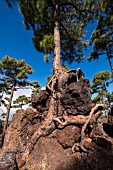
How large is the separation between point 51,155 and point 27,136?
1518 millimetres

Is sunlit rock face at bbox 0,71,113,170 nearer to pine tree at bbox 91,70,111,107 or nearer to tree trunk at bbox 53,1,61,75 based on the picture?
tree trunk at bbox 53,1,61,75

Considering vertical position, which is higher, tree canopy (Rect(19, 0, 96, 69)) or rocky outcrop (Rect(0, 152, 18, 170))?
tree canopy (Rect(19, 0, 96, 69))

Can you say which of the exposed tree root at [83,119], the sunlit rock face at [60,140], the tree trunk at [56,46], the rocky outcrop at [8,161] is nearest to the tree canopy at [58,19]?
the tree trunk at [56,46]

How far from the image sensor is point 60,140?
18.2ft

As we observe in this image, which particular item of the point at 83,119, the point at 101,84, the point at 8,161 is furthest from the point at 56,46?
the point at 101,84

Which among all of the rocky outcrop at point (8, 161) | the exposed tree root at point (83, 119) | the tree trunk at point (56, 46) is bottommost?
the rocky outcrop at point (8, 161)

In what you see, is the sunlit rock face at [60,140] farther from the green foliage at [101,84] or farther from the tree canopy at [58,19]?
the green foliage at [101,84]

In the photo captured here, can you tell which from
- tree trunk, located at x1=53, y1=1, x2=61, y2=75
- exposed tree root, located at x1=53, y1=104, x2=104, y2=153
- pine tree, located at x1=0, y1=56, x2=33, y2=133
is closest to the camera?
exposed tree root, located at x1=53, y1=104, x2=104, y2=153

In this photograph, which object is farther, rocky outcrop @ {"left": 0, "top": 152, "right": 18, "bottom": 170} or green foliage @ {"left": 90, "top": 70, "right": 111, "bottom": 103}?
green foliage @ {"left": 90, "top": 70, "right": 111, "bottom": 103}

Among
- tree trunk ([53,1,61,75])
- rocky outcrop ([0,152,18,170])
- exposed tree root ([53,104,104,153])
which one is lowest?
rocky outcrop ([0,152,18,170])

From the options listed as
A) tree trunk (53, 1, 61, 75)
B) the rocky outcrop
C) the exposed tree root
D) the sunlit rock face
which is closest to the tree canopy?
tree trunk (53, 1, 61, 75)

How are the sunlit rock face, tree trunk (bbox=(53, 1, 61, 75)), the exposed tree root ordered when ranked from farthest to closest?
tree trunk (bbox=(53, 1, 61, 75)) < the exposed tree root < the sunlit rock face

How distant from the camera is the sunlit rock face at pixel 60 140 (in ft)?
15.6

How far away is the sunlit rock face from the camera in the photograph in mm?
4750
